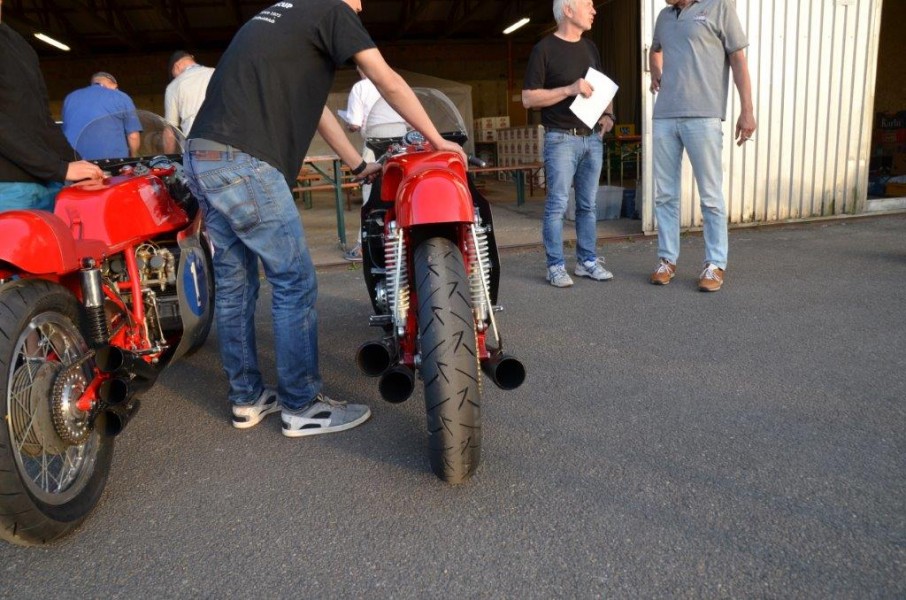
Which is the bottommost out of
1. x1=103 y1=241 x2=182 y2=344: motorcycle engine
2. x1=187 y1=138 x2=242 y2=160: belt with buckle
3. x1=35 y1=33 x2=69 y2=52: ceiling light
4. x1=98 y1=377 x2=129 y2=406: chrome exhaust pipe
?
x1=98 y1=377 x2=129 y2=406: chrome exhaust pipe

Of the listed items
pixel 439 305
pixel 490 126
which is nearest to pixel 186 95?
pixel 439 305

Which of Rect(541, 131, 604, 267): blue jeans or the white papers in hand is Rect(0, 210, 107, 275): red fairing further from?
the white papers in hand

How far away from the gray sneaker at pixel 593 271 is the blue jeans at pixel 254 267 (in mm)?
2953

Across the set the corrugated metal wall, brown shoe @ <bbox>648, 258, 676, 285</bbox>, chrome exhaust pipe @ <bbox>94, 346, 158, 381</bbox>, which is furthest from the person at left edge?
the corrugated metal wall

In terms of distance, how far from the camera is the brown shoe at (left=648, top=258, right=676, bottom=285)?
207 inches

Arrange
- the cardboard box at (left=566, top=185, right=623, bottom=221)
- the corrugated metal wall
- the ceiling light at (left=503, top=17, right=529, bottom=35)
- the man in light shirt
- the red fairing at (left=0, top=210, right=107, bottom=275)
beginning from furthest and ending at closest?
the ceiling light at (left=503, top=17, right=529, bottom=35) → the cardboard box at (left=566, top=185, right=623, bottom=221) → the corrugated metal wall → the man in light shirt → the red fairing at (left=0, top=210, right=107, bottom=275)

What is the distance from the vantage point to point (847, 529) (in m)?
2.12

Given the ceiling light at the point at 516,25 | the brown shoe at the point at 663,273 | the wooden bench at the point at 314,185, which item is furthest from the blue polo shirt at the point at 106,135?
the ceiling light at the point at 516,25

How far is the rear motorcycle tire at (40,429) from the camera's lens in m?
2.08

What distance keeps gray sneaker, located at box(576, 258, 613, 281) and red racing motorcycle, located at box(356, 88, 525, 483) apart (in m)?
2.49

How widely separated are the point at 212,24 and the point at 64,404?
21906mm

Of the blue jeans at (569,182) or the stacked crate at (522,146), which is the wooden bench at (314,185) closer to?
the blue jeans at (569,182)

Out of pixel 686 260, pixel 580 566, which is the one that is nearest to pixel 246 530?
pixel 580 566

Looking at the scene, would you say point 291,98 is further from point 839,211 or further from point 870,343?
point 839,211
